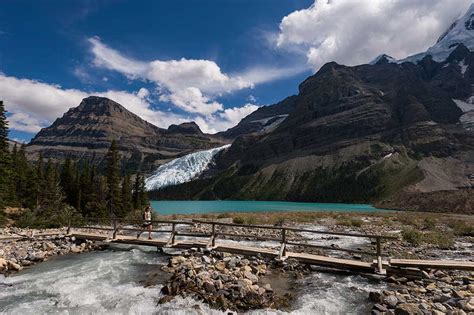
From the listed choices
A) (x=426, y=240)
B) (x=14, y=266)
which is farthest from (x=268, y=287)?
(x=426, y=240)

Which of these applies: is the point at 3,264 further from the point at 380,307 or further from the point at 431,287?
the point at 431,287

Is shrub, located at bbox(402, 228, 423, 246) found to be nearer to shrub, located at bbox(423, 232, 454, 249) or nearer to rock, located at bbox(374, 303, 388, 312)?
shrub, located at bbox(423, 232, 454, 249)

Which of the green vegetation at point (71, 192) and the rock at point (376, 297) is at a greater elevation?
the green vegetation at point (71, 192)

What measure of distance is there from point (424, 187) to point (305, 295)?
631 feet

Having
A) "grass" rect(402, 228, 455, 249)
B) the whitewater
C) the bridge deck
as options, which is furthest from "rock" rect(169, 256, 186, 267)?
"grass" rect(402, 228, 455, 249)

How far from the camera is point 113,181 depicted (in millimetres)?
62406

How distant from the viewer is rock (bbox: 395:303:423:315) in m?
12.4

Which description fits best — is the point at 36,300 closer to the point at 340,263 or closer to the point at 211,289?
the point at 211,289

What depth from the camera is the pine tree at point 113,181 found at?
62.1 m

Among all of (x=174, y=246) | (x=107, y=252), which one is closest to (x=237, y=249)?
(x=174, y=246)

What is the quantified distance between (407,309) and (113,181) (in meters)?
56.9

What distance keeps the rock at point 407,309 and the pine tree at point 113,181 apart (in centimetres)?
5448

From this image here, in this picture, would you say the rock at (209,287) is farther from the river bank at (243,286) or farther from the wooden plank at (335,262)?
the wooden plank at (335,262)

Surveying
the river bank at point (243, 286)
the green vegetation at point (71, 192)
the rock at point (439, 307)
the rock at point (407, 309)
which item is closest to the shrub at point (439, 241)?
the river bank at point (243, 286)
